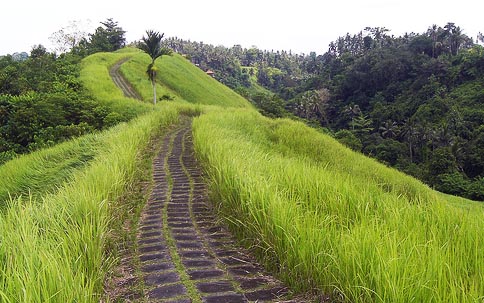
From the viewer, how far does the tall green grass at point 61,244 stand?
2174mm

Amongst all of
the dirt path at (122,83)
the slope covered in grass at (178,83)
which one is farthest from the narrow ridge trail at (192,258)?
the slope covered in grass at (178,83)

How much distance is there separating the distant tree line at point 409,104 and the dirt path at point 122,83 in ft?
59.9

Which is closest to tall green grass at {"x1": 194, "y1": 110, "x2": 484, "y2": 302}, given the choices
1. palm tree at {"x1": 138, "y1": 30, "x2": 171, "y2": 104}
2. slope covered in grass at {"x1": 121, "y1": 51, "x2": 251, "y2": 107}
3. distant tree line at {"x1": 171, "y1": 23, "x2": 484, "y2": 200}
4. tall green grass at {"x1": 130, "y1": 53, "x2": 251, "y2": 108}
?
palm tree at {"x1": 138, "y1": 30, "x2": 171, "y2": 104}

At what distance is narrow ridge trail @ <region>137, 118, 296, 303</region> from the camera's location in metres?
2.98

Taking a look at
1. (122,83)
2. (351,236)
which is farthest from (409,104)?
(351,236)

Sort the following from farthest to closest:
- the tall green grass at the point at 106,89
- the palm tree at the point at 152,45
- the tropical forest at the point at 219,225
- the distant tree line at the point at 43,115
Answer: the palm tree at the point at 152,45 → the tall green grass at the point at 106,89 → the distant tree line at the point at 43,115 → the tropical forest at the point at 219,225

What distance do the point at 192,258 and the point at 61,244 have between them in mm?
1271

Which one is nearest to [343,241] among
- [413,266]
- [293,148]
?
[413,266]

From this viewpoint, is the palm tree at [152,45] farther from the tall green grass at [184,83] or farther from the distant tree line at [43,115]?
the tall green grass at [184,83]

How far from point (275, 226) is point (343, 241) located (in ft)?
2.79

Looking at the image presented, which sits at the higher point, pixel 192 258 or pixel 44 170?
pixel 192 258

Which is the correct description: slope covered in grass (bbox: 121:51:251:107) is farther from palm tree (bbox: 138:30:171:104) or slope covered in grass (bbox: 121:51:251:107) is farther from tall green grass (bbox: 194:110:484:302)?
tall green grass (bbox: 194:110:484:302)

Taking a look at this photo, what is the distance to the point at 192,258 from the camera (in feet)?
12.0

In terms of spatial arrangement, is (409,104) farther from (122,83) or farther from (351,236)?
(351,236)
